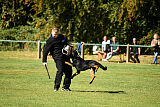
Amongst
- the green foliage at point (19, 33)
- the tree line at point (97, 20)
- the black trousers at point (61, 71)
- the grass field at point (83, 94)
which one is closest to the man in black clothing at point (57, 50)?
the black trousers at point (61, 71)

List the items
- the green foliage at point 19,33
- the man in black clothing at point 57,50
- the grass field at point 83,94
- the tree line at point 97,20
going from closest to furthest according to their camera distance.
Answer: the grass field at point 83,94
the man in black clothing at point 57,50
the tree line at point 97,20
the green foliage at point 19,33

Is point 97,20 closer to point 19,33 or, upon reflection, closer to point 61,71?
point 19,33

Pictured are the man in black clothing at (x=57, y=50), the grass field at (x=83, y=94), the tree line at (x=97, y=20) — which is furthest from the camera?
the tree line at (x=97, y=20)

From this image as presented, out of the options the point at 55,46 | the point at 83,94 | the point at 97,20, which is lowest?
the point at 83,94

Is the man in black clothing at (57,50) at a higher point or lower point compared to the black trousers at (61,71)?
higher

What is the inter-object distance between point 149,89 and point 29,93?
394cm

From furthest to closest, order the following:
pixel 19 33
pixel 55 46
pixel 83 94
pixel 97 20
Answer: pixel 19 33 → pixel 97 20 → pixel 55 46 → pixel 83 94

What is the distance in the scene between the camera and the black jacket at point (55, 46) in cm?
1148

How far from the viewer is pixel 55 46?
1154 centimetres

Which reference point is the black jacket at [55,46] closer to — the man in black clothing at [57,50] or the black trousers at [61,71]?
the man in black clothing at [57,50]

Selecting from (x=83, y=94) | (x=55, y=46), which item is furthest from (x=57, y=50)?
(x=83, y=94)

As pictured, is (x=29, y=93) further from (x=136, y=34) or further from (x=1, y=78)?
(x=136, y=34)

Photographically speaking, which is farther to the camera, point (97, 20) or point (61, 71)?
point (97, 20)

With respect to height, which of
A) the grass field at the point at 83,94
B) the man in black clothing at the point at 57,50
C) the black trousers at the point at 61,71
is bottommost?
the grass field at the point at 83,94
